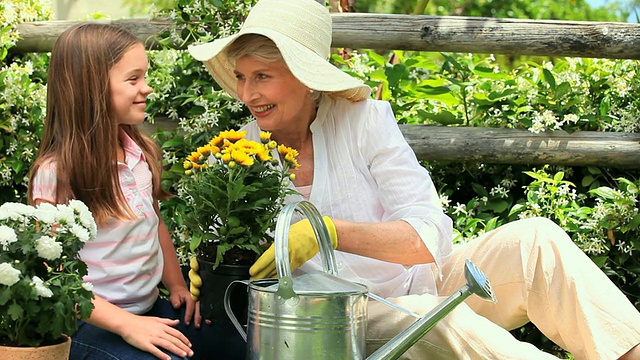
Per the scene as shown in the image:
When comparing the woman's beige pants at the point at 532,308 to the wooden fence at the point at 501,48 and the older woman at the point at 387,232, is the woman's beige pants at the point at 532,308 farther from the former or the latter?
the wooden fence at the point at 501,48

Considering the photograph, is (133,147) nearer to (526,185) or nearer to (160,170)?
(160,170)

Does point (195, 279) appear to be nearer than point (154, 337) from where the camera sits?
No

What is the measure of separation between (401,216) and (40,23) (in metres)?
1.90

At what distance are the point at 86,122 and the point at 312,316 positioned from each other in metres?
0.82

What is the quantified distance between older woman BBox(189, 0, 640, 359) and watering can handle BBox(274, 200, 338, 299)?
0.08m

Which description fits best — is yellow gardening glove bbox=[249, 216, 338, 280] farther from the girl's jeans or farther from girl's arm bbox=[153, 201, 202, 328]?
girl's arm bbox=[153, 201, 202, 328]

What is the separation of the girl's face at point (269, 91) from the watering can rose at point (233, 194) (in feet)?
0.79

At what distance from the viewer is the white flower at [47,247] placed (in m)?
1.70

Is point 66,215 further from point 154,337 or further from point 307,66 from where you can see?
point 307,66

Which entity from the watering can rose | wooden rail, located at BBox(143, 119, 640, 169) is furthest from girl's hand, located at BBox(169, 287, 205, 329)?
wooden rail, located at BBox(143, 119, 640, 169)

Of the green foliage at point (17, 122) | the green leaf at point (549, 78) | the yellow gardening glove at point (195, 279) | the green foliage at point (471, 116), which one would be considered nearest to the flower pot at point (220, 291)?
the yellow gardening glove at point (195, 279)

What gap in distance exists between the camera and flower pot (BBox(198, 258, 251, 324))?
204 cm

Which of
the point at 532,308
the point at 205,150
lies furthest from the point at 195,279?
the point at 532,308

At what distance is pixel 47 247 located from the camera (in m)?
1.70
